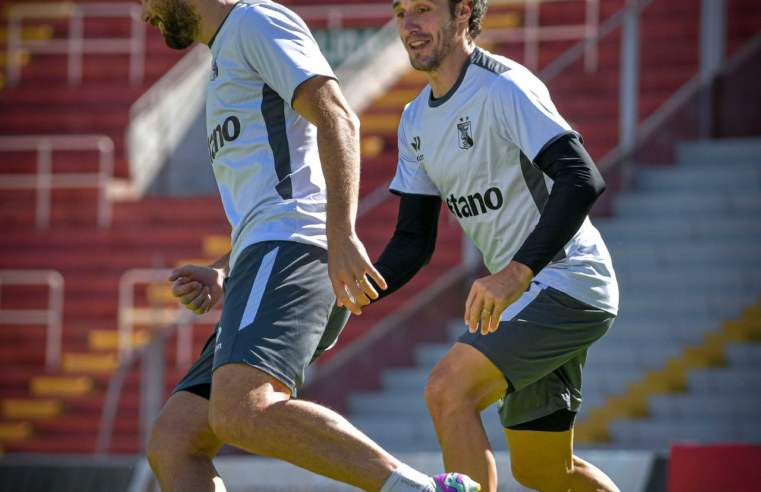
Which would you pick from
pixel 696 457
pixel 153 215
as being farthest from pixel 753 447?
pixel 153 215

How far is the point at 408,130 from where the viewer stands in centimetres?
399

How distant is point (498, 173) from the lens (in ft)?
12.1

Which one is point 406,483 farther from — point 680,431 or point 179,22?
point 680,431

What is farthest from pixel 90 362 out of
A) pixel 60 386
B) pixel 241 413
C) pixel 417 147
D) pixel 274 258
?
pixel 241 413

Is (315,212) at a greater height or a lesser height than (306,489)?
greater

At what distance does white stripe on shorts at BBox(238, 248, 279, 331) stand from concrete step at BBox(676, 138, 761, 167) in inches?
253

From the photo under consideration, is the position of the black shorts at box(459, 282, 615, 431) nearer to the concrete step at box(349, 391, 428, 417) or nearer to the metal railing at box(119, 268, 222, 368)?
the concrete step at box(349, 391, 428, 417)

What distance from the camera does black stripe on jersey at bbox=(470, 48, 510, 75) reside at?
12.2 ft

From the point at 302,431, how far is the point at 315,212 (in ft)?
2.27

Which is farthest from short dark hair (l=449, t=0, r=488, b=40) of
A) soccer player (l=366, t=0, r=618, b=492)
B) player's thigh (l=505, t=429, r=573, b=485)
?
player's thigh (l=505, t=429, r=573, b=485)

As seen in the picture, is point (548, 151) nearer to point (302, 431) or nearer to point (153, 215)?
point (302, 431)

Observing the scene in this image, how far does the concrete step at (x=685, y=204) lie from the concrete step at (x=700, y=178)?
9cm

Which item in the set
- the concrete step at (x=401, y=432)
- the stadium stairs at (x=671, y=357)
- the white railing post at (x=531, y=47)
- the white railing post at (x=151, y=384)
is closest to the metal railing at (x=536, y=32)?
the white railing post at (x=531, y=47)

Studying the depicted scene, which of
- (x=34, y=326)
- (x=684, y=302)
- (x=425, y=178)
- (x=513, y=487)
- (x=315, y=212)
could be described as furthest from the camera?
(x=34, y=326)
